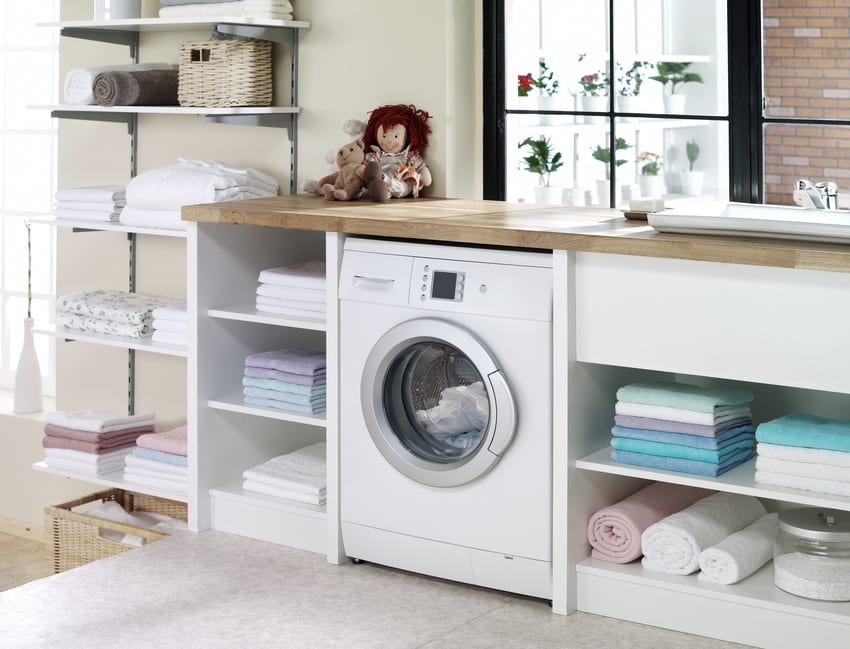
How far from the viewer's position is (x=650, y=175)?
346cm

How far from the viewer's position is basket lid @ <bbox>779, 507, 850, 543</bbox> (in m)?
2.69

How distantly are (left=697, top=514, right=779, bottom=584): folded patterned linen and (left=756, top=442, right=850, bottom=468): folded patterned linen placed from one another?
251mm

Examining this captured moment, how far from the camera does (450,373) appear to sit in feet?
9.94

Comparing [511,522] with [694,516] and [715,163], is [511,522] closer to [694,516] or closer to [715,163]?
[694,516]

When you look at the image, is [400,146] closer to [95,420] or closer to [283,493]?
[283,493]

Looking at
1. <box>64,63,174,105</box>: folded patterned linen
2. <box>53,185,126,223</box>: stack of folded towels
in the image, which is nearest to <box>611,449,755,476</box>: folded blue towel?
<box>53,185,126,223</box>: stack of folded towels

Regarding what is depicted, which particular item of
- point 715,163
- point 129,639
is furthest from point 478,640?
point 715,163

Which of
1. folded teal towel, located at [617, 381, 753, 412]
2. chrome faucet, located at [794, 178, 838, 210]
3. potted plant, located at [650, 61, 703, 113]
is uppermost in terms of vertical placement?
potted plant, located at [650, 61, 703, 113]

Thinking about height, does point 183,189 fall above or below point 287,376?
above

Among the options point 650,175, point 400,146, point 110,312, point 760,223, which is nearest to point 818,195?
point 760,223

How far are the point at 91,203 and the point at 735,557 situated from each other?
245cm

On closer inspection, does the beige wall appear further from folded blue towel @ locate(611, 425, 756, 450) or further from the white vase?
folded blue towel @ locate(611, 425, 756, 450)

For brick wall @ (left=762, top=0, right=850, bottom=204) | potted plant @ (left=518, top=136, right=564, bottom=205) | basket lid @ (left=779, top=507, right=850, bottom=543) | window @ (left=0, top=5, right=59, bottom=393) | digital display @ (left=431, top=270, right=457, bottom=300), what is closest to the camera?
basket lid @ (left=779, top=507, right=850, bottom=543)

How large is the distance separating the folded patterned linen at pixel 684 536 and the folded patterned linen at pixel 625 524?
0.03m
